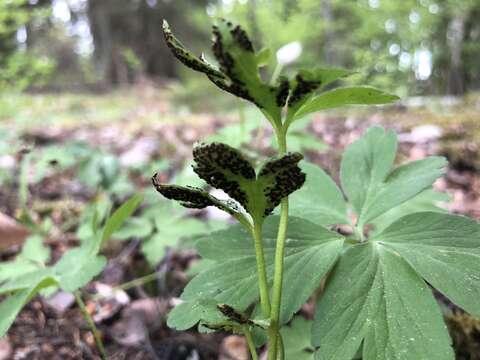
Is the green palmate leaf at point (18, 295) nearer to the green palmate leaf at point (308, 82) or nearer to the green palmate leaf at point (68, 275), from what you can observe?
the green palmate leaf at point (68, 275)

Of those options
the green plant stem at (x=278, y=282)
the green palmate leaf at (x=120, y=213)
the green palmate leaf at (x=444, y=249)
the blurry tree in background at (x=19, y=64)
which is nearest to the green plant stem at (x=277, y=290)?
the green plant stem at (x=278, y=282)

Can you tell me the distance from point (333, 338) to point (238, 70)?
50 centimetres

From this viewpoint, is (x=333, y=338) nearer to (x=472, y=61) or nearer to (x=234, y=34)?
(x=234, y=34)

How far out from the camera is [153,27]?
16531mm

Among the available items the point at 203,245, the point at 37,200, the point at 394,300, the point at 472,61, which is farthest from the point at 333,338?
the point at 472,61

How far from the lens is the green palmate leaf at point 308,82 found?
1.95 feet

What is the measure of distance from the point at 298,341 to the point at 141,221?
0.93m

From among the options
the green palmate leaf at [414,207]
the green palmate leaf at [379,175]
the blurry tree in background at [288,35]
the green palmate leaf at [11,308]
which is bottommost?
the green palmate leaf at [11,308]

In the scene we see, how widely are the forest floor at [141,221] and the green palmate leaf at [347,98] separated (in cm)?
71

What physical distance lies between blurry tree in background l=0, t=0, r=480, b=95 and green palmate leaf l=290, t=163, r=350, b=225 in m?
0.43

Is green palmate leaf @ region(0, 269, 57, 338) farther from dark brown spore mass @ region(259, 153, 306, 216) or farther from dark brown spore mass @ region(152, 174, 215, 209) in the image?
dark brown spore mass @ region(259, 153, 306, 216)

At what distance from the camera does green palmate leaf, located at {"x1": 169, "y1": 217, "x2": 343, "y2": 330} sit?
30.5 inches

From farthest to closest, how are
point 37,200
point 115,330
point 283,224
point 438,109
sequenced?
point 438,109 → point 37,200 → point 115,330 → point 283,224

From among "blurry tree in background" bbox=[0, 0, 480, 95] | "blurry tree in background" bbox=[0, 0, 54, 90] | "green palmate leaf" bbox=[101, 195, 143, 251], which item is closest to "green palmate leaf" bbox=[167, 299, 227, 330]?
"green palmate leaf" bbox=[101, 195, 143, 251]
